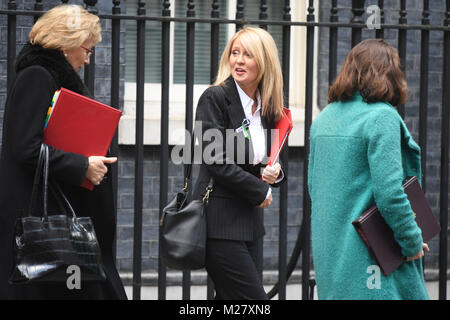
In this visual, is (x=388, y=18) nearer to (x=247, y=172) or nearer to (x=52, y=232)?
(x=247, y=172)

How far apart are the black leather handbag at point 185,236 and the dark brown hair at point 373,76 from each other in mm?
826

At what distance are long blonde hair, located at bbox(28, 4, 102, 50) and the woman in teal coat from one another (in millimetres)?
1168

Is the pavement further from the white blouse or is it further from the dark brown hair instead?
the dark brown hair

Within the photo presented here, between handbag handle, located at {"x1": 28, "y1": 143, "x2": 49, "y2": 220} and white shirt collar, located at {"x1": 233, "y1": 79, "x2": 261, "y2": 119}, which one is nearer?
handbag handle, located at {"x1": 28, "y1": 143, "x2": 49, "y2": 220}

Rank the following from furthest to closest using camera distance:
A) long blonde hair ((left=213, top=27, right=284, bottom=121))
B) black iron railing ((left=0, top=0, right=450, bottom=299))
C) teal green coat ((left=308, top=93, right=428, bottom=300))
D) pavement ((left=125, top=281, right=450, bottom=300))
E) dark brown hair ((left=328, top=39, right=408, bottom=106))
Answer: pavement ((left=125, top=281, right=450, bottom=300))
black iron railing ((left=0, top=0, right=450, bottom=299))
long blonde hair ((left=213, top=27, right=284, bottom=121))
dark brown hair ((left=328, top=39, right=408, bottom=106))
teal green coat ((left=308, top=93, right=428, bottom=300))

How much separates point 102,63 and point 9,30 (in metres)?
2.04

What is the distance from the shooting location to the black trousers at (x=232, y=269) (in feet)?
13.0

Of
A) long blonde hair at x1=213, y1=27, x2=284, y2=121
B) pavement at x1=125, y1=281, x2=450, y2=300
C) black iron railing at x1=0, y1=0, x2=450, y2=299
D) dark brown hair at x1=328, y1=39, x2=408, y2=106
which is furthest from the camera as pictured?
pavement at x1=125, y1=281, x2=450, y2=300

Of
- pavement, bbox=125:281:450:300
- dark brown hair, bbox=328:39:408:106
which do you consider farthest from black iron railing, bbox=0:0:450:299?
pavement, bbox=125:281:450:300

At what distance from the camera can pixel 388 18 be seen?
7281mm

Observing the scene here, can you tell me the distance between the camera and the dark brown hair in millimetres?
3758

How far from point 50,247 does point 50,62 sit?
0.84 meters

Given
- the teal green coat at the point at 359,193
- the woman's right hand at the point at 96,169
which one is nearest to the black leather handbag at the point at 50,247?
the woman's right hand at the point at 96,169

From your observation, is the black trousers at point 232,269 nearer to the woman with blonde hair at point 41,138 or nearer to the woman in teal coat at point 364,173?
the woman in teal coat at point 364,173
